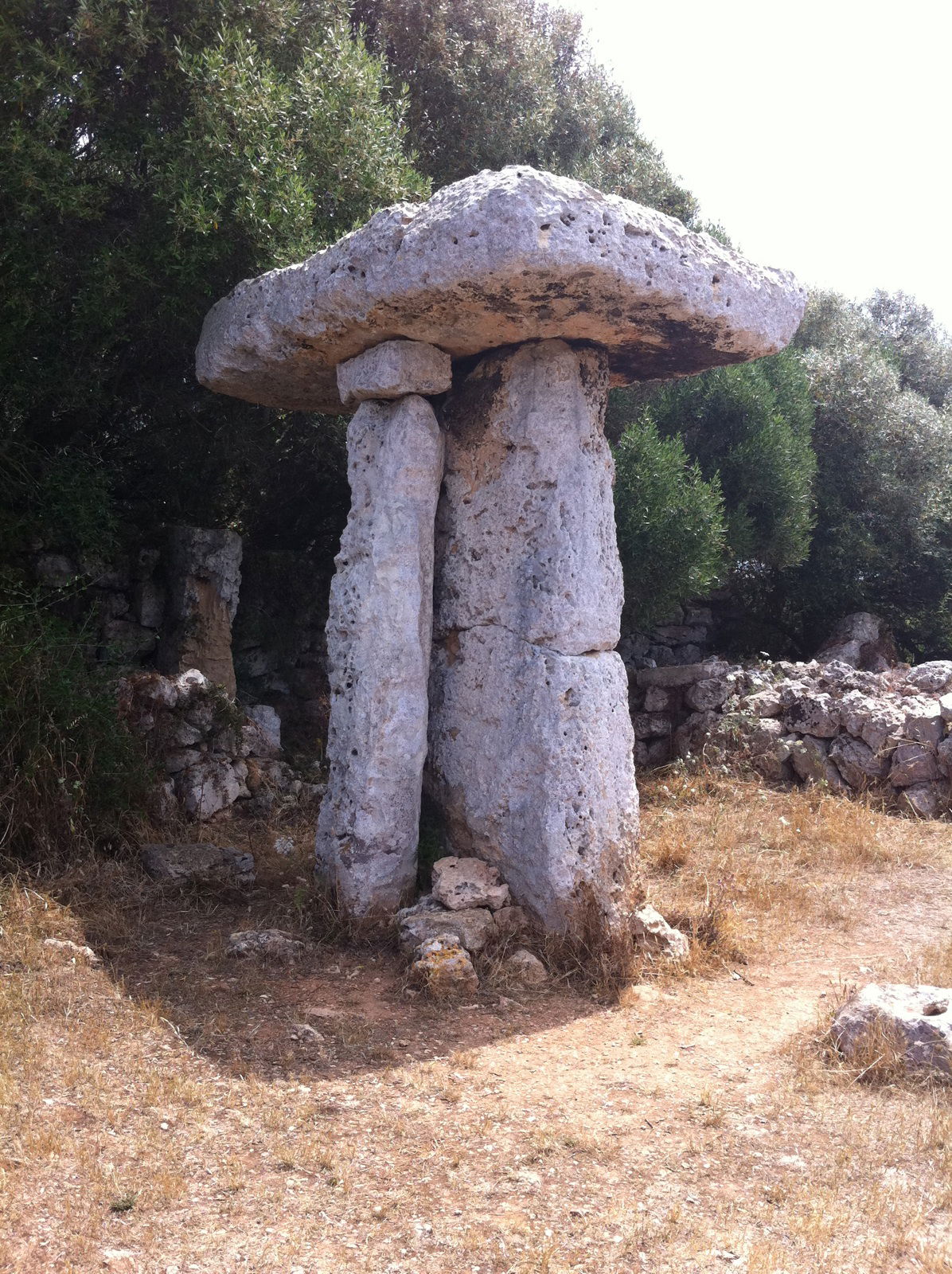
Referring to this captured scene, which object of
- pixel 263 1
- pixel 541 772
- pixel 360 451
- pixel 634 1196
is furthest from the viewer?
pixel 263 1

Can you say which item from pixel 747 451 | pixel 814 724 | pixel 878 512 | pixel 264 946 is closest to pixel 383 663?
pixel 264 946

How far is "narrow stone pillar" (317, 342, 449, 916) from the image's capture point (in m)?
5.05

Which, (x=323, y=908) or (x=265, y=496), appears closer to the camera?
(x=323, y=908)

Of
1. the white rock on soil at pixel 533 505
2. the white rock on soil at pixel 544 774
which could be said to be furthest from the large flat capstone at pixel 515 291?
the white rock on soil at pixel 544 774

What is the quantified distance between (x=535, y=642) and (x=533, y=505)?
647 mm

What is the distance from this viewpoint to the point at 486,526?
530cm

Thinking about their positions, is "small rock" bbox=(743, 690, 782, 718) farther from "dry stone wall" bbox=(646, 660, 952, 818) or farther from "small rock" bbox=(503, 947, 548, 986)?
"small rock" bbox=(503, 947, 548, 986)

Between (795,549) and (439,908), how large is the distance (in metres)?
7.14

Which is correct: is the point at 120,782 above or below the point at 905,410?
below

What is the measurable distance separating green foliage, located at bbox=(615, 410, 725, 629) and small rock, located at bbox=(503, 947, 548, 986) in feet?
16.8

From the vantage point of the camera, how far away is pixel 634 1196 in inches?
120

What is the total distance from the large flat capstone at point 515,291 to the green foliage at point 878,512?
6719 millimetres

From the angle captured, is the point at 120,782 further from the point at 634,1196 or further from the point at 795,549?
the point at 795,549

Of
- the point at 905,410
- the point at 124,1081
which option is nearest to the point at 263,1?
the point at 124,1081
